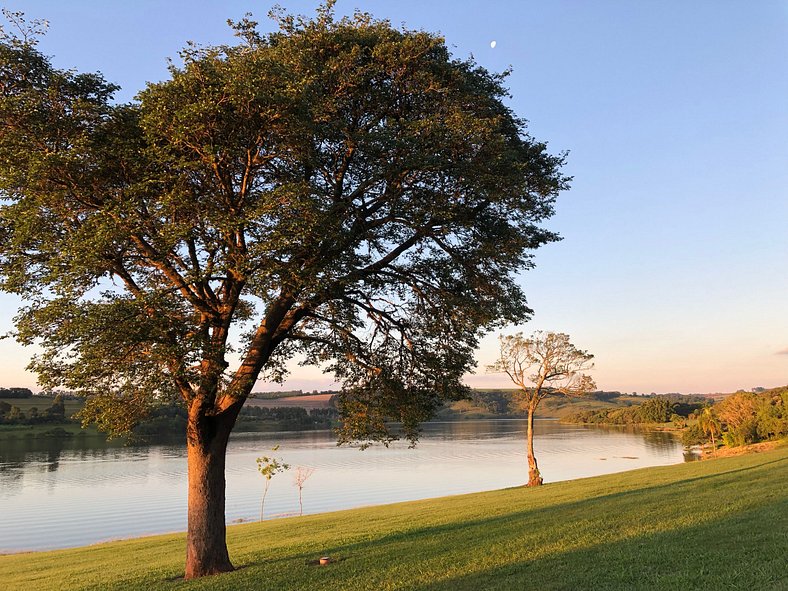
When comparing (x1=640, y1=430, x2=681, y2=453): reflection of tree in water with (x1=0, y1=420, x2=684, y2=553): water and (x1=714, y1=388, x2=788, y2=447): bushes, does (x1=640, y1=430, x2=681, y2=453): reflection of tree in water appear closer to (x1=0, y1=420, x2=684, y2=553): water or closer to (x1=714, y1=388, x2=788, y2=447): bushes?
(x1=0, y1=420, x2=684, y2=553): water

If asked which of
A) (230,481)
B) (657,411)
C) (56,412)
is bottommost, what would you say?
(657,411)

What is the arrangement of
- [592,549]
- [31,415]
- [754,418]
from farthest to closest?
[31,415] < [754,418] < [592,549]

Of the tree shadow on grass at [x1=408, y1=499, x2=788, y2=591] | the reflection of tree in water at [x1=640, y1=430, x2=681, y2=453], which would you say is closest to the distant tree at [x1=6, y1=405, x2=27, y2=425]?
the reflection of tree in water at [x1=640, y1=430, x2=681, y2=453]

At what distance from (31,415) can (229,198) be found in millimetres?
142018

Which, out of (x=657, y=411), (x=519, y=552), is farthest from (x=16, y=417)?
(x=657, y=411)

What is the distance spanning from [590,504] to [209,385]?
48.5ft

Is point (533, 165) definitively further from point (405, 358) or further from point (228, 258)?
point (228, 258)

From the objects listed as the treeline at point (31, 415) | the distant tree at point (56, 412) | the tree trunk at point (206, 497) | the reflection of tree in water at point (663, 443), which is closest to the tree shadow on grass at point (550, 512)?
the tree trunk at point (206, 497)

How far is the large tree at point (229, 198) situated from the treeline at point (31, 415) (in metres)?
131

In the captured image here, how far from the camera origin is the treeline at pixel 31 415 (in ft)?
403

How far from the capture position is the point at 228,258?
11.2 meters

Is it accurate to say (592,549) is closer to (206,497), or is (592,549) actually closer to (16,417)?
(206,497)

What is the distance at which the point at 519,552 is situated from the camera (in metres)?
11.7

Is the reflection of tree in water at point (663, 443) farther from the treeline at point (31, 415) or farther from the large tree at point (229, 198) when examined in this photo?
the treeline at point (31, 415)
